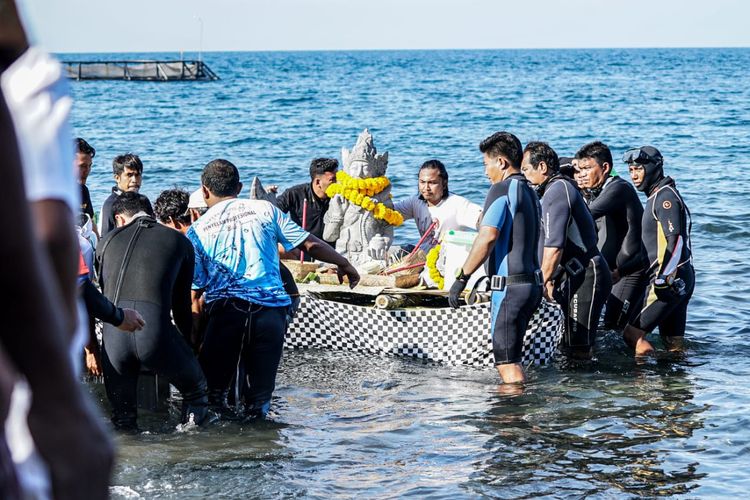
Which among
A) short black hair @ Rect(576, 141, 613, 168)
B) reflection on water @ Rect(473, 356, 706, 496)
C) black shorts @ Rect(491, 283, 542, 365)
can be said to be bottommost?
reflection on water @ Rect(473, 356, 706, 496)

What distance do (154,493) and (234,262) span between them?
60.3 inches

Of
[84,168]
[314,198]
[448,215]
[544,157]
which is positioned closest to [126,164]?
[84,168]

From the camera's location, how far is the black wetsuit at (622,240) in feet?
28.5

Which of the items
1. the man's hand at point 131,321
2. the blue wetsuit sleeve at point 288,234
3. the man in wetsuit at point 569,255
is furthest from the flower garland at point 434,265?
the man's hand at point 131,321

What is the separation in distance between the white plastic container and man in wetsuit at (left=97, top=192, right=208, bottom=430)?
2.88 metres

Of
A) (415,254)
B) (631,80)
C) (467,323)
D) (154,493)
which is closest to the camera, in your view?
(154,493)

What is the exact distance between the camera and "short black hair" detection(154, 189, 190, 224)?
665 centimetres

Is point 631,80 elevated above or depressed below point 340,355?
above

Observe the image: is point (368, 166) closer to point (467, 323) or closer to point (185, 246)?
point (467, 323)

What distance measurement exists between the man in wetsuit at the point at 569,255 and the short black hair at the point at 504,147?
27.4 inches

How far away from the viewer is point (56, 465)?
4.21 feet

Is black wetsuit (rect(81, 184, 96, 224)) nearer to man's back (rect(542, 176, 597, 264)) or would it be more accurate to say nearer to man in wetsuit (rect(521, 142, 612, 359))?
man in wetsuit (rect(521, 142, 612, 359))

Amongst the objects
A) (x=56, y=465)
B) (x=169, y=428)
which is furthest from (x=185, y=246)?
(x=56, y=465)

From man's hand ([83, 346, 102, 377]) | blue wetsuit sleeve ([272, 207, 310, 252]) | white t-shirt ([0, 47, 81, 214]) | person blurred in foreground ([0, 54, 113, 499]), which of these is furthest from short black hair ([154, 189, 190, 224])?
person blurred in foreground ([0, 54, 113, 499])
